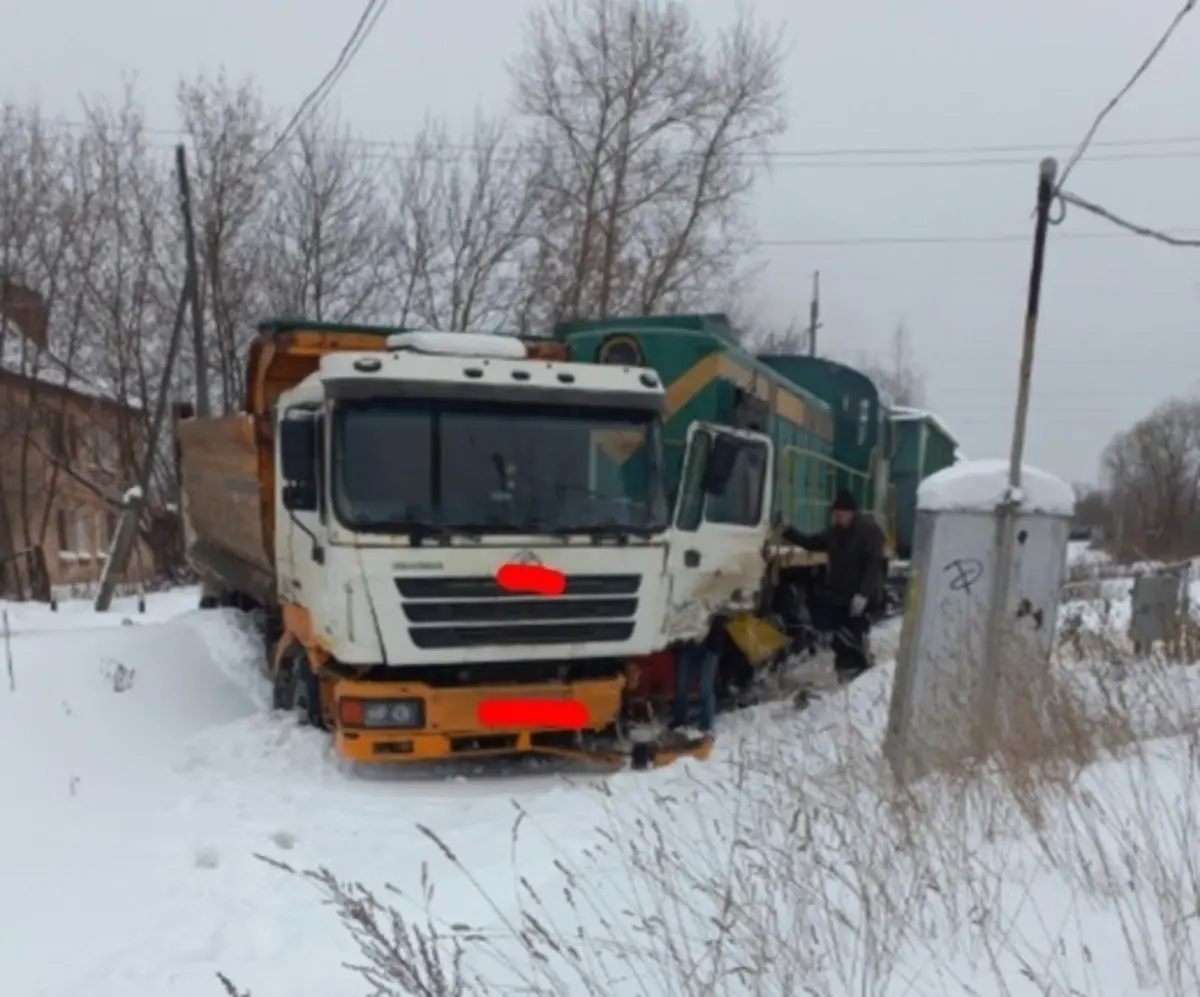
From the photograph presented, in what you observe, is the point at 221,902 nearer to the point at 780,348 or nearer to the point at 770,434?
the point at 770,434

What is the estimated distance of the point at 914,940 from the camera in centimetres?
336

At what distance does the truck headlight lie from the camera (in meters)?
7.00

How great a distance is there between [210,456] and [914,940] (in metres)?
9.37

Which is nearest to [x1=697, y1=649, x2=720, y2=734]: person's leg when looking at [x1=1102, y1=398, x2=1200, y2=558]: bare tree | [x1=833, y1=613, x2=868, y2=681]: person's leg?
[x1=833, y1=613, x2=868, y2=681]: person's leg

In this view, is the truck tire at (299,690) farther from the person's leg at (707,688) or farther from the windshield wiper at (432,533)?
the person's leg at (707,688)

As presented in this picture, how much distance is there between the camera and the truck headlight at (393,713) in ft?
23.0

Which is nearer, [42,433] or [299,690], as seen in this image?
[299,690]

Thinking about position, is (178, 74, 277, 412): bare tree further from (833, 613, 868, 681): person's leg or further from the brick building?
(833, 613, 868, 681): person's leg

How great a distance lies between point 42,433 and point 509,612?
79.1 ft

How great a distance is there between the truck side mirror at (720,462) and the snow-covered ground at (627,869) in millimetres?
1644

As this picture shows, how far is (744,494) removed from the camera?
8734mm

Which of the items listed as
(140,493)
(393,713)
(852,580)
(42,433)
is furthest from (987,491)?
(42,433)

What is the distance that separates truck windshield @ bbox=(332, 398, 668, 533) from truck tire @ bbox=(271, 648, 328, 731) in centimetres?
173

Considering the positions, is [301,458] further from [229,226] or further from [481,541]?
[229,226]
